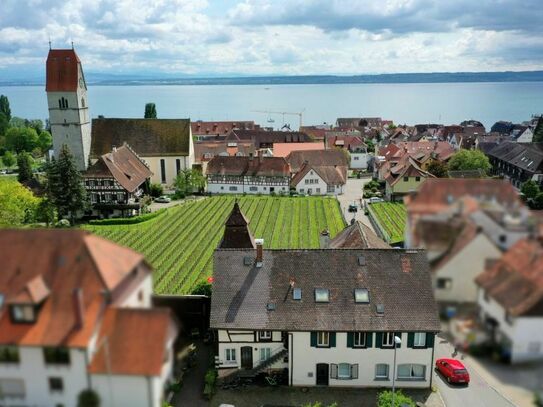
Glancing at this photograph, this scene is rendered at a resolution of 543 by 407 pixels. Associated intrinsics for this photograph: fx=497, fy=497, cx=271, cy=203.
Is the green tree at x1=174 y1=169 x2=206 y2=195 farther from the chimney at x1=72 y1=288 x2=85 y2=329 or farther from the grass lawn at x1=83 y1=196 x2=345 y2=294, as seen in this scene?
the chimney at x1=72 y1=288 x2=85 y2=329

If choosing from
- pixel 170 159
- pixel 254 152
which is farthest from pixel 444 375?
pixel 254 152

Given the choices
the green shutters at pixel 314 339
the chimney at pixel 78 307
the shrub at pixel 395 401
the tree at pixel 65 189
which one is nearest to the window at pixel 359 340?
the green shutters at pixel 314 339

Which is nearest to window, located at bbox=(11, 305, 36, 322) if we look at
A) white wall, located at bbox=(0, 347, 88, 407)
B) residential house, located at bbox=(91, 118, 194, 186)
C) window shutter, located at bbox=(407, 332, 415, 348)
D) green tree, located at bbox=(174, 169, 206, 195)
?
white wall, located at bbox=(0, 347, 88, 407)

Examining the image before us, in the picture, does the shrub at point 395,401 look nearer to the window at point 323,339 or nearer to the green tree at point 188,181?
the window at point 323,339

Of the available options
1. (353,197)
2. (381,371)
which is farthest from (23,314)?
(353,197)

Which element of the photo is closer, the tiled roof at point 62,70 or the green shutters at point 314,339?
the green shutters at point 314,339
